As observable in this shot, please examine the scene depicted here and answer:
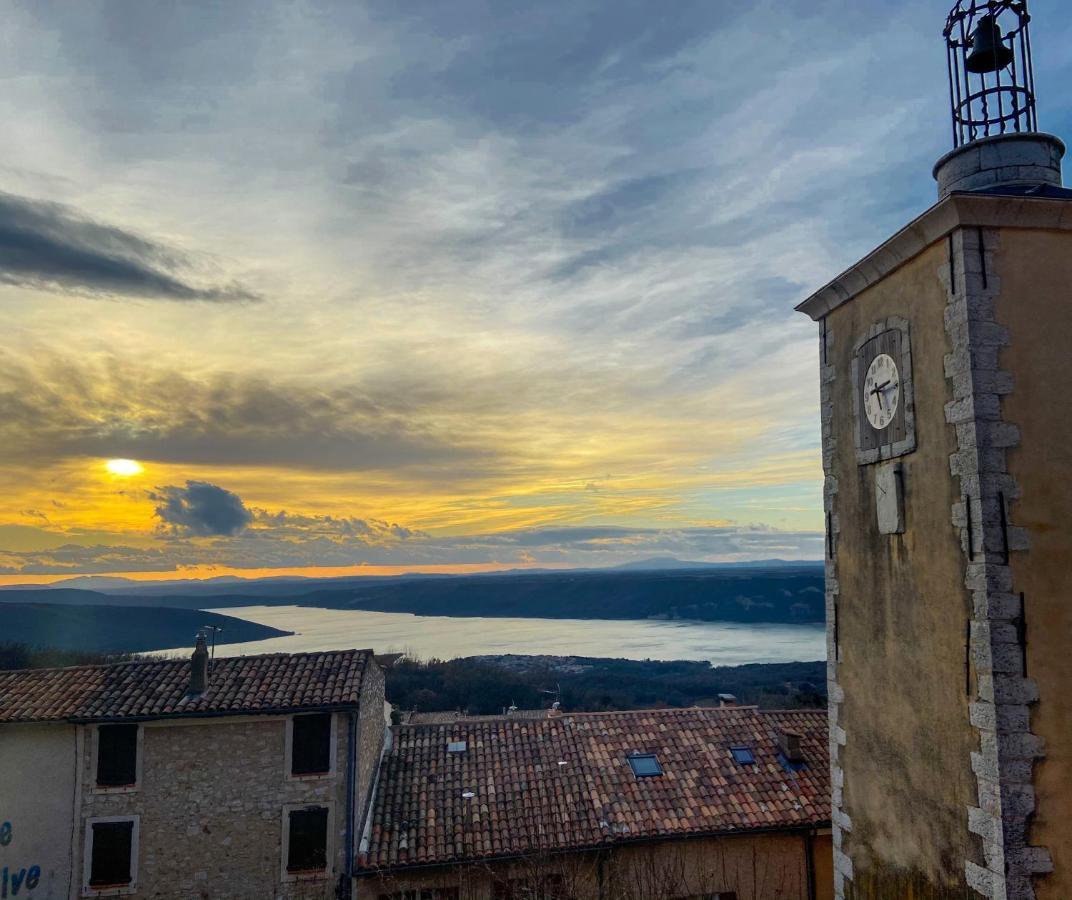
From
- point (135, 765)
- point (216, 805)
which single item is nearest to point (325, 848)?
point (216, 805)

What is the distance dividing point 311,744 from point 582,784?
17.1 feet

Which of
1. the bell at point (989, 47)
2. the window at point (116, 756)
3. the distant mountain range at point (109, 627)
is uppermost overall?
the bell at point (989, 47)

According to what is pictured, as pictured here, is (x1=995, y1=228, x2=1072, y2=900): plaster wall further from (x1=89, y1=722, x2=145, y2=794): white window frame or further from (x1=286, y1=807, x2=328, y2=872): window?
(x1=89, y1=722, x2=145, y2=794): white window frame

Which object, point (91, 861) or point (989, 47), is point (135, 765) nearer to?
point (91, 861)

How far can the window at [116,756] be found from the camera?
13.5 metres

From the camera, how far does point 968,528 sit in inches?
234

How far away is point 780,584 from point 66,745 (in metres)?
155

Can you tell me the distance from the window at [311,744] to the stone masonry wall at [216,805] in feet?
0.63

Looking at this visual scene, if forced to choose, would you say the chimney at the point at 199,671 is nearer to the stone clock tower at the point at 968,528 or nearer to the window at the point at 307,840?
the window at the point at 307,840

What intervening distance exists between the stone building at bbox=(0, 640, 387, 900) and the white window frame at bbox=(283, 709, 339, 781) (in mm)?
19

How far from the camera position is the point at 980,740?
5.80m

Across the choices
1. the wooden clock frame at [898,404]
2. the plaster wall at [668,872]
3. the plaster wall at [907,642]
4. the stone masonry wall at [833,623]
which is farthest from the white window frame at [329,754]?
the wooden clock frame at [898,404]

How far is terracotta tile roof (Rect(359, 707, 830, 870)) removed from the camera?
13078 millimetres

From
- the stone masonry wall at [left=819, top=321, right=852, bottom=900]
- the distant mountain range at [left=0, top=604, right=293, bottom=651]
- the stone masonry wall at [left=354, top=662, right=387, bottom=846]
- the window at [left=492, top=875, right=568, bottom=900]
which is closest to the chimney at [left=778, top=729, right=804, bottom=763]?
the window at [left=492, top=875, right=568, bottom=900]
